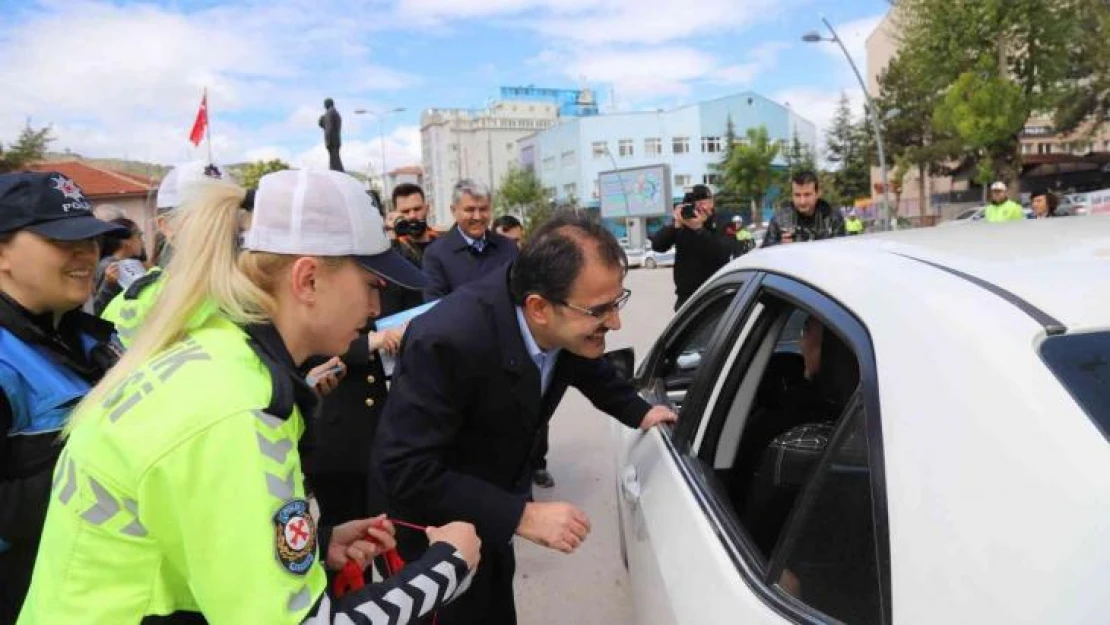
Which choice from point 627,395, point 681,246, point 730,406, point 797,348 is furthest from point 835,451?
point 681,246

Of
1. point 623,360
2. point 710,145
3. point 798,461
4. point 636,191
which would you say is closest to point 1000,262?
point 798,461

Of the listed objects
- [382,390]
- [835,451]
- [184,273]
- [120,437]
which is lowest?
[382,390]

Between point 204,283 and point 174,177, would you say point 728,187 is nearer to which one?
point 174,177

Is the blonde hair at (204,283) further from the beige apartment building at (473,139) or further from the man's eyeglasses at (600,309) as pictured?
the beige apartment building at (473,139)

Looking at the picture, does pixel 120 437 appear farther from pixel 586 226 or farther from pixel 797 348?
pixel 797 348

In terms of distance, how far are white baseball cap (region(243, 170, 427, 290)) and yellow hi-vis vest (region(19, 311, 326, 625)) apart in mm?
206

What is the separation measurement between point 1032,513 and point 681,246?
5.32 meters

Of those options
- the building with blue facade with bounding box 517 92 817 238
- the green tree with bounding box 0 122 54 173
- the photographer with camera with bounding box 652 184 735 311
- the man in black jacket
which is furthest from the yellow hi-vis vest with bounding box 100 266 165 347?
the building with blue facade with bounding box 517 92 817 238

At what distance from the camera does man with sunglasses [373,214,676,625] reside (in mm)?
1818

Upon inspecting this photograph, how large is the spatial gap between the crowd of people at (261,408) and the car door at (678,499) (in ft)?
0.66

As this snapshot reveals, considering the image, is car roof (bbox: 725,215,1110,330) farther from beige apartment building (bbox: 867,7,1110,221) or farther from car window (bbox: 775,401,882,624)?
beige apartment building (bbox: 867,7,1110,221)

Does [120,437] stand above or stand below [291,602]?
above

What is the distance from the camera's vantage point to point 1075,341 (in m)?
1.00

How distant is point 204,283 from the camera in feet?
4.09
